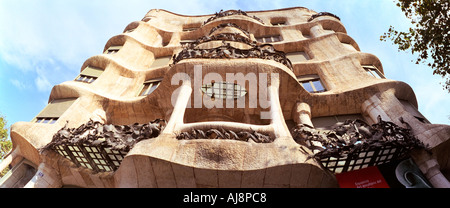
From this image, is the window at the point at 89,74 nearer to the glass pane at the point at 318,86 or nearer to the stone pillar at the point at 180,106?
the stone pillar at the point at 180,106

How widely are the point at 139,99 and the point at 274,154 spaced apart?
7.81 m

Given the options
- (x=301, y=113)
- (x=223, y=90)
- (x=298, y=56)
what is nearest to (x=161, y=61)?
(x=223, y=90)

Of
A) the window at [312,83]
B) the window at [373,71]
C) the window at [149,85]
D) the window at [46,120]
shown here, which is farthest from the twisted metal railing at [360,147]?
the window at [46,120]

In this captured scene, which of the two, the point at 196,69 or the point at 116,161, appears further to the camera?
the point at 196,69

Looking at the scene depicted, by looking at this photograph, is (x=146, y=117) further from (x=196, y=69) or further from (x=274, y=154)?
(x=274, y=154)

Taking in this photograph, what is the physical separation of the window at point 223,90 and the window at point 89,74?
7.38 meters

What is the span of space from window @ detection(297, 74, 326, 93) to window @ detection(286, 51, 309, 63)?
2302 mm

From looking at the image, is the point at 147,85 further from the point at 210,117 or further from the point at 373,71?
the point at 373,71

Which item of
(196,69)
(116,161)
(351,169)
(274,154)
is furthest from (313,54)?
(116,161)

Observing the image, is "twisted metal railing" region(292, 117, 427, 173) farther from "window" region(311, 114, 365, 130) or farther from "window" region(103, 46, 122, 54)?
"window" region(103, 46, 122, 54)

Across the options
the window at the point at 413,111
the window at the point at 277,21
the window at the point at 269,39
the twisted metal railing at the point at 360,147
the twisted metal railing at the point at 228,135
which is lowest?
the twisted metal railing at the point at 360,147

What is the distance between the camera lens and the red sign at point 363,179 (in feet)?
21.4

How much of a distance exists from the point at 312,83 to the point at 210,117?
645 cm

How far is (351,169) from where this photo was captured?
22.9 feet
